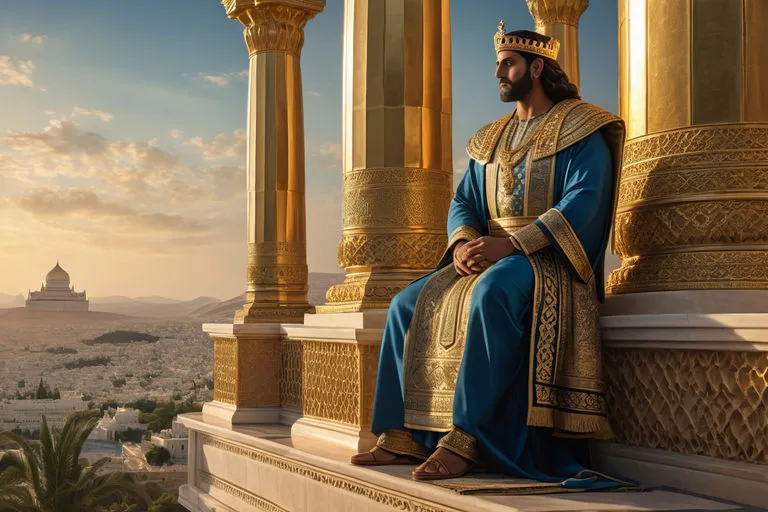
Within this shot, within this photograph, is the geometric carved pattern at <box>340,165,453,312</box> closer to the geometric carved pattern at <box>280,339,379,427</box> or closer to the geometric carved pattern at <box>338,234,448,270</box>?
the geometric carved pattern at <box>338,234,448,270</box>

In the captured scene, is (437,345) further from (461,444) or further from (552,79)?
(552,79)

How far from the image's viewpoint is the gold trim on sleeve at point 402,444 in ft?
12.4

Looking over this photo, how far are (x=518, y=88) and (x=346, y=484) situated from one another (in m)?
1.58

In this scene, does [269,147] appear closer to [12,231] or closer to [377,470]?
[377,470]

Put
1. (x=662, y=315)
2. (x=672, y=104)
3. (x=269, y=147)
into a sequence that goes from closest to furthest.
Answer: (x=662, y=315) < (x=672, y=104) < (x=269, y=147)

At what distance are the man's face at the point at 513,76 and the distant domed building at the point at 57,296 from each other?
27.5 metres

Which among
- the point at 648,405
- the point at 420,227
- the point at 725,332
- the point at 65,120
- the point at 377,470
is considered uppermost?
the point at 65,120

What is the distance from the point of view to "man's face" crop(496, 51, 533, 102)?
3818 millimetres

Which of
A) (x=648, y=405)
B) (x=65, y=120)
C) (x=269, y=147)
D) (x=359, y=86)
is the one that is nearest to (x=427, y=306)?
(x=648, y=405)

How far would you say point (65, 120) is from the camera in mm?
25969

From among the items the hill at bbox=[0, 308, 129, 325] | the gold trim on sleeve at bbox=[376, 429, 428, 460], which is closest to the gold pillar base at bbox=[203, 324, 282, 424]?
the gold trim on sleeve at bbox=[376, 429, 428, 460]

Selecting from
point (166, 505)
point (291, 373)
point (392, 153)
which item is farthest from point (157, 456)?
point (392, 153)

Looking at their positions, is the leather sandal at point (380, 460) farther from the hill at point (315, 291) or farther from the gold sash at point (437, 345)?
the hill at point (315, 291)

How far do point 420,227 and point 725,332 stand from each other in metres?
2.04
